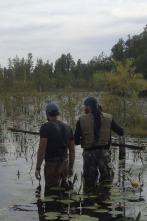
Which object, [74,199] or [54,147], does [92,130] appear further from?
[74,199]

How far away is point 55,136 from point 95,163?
139cm

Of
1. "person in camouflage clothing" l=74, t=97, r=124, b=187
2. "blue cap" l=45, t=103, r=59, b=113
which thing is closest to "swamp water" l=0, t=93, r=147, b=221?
"person in camouflage clothing" l=74, t=97, r=124, b=187

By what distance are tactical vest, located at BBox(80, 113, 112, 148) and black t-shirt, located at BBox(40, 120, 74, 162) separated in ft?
2.05

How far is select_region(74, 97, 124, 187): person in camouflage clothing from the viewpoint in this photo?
7766 millimetres

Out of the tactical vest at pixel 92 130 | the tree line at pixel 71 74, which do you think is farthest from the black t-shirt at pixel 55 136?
the tree line at pixel 71 74

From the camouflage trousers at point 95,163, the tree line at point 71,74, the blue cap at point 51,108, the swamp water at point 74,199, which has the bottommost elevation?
the swamp water at point 74,199

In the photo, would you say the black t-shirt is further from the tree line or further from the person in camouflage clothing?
the tree line

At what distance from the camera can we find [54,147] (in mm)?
7125

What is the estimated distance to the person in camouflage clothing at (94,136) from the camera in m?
7.77

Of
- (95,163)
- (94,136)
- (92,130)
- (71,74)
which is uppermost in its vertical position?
(71,74)

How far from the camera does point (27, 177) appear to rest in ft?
31.6

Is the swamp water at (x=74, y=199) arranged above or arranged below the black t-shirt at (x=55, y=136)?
below

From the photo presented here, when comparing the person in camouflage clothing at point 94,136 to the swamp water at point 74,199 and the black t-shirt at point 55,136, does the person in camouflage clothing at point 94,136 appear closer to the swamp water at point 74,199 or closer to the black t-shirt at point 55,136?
the swamp water at point 74,199

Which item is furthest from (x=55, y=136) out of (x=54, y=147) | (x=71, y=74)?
(x=71, y=74)
